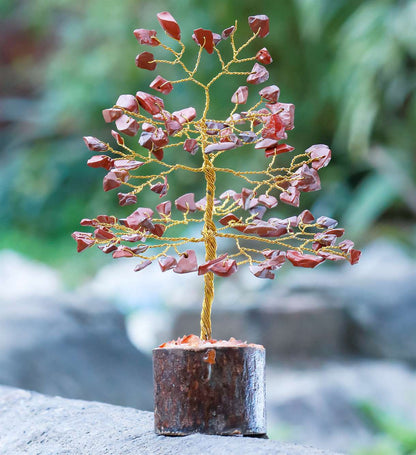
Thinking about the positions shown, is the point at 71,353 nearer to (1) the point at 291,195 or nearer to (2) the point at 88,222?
(2) the point at 88,222

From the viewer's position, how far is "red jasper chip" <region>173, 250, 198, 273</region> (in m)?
0.90

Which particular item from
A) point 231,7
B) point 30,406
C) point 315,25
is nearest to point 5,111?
point 231,7

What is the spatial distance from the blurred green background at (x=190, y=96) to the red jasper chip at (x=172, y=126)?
3774 millimetres

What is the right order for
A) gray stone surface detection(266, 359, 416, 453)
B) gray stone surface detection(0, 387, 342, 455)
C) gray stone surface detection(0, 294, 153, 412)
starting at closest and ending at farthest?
gray stone surface detection(0, 387, 342, 455) → gray stone surface detection(0, 294, 153, 412) → gray stone surface detection(266, 359, 416, 453)

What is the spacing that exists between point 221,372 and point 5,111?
6.97 meters

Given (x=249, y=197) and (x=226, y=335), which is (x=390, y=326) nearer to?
(x=226, y=335)

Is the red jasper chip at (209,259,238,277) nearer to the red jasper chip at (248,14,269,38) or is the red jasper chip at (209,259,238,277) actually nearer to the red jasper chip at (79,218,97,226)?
the red jasper chip at (79,218,97,226)

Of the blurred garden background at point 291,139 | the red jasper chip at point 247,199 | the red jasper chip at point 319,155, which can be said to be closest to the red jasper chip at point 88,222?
the red jasper chip at point 247,199

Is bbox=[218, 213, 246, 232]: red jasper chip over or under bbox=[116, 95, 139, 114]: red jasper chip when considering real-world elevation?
under

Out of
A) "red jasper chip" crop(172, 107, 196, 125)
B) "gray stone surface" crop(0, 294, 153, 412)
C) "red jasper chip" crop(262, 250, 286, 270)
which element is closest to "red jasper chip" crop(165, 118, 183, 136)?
"red jasper chip" crop(172, 107, 196, 125)

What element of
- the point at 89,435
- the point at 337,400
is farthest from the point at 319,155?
the point at 337,400

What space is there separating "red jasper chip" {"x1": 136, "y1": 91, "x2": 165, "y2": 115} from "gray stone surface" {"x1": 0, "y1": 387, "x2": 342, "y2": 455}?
0.45 meters

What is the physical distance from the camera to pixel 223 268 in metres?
0.87

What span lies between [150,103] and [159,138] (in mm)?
56
